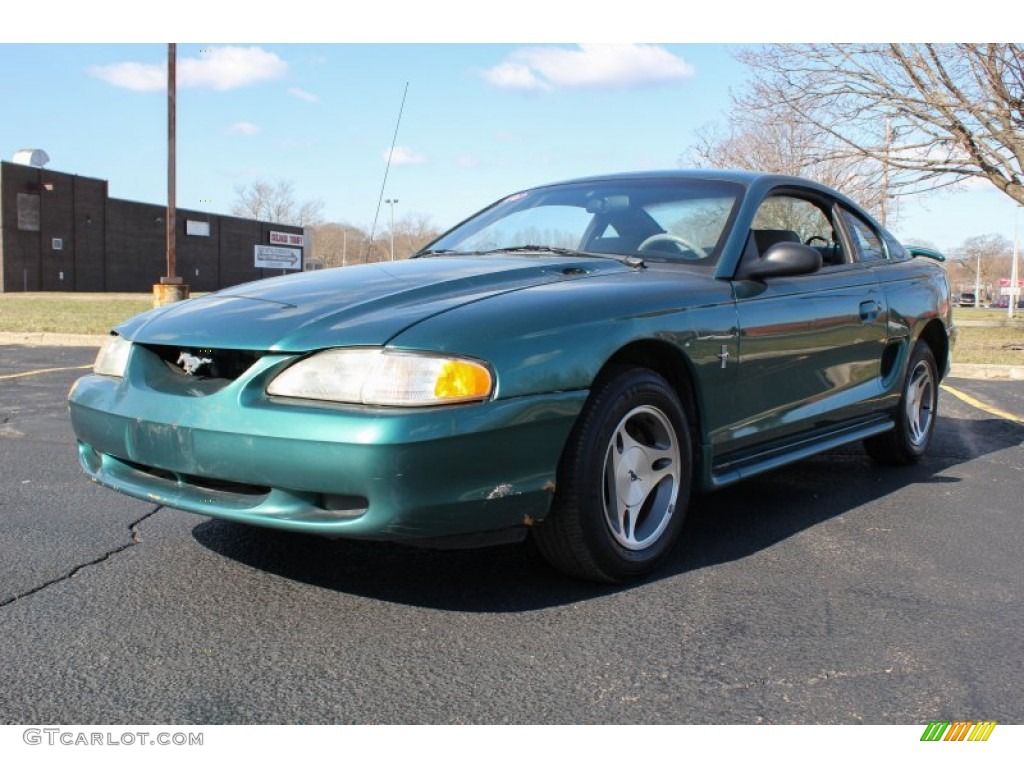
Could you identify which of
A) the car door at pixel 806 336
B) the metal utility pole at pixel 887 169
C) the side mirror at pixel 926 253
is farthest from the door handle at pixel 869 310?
the metal utility pole at pixel 887 169

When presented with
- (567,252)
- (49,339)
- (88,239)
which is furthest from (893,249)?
(88,239)

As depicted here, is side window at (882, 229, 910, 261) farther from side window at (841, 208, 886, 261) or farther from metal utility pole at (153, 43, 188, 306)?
metal utility pole at (153, 43, 188, 306)

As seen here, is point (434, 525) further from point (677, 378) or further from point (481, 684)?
point (677, 378)

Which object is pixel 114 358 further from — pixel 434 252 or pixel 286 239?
pixel 286 239

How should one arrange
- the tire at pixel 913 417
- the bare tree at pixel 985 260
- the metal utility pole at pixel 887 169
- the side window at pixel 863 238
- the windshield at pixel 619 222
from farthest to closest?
the bare tree at pixel 985 260
the metal utility pole at pixel 887 169
the tire at pixel 913 417
the side window at pixel 863 238
the windshield at pixel 619 222

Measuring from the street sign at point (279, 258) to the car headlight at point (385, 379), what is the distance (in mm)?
50895

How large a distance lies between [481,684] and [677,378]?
4.94ft

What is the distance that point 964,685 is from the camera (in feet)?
7.97

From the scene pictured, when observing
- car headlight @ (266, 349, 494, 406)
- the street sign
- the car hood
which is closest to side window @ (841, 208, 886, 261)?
the car hood

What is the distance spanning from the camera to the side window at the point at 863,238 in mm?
4883

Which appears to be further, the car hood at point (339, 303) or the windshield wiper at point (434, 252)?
the windshield wiper at point (434, 252)

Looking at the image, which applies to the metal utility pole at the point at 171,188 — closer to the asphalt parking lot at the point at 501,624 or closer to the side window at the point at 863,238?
the asphalt parking lot at the point at 501,624

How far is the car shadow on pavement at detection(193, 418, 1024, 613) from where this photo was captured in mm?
3053
